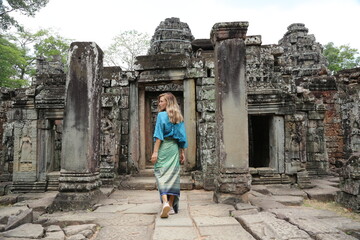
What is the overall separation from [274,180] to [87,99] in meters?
4.88

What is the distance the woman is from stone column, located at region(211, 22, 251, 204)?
0.96m

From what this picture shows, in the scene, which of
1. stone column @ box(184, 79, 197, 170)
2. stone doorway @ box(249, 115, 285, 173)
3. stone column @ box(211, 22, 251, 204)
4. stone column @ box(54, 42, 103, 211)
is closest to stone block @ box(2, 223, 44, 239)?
stone column @ box(54, 42, 103, 211)

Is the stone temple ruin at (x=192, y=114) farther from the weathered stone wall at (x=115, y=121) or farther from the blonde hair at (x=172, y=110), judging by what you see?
the blonde hair at (x=172, y=110)

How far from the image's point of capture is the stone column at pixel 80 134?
442cm

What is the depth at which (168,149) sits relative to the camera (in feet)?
12.7

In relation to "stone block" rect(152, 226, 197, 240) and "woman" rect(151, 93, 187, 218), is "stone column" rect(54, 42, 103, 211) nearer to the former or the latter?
"woman" rect(151, 93, 187, 218)

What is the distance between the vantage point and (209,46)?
7688 millimetres

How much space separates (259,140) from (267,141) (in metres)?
0.62

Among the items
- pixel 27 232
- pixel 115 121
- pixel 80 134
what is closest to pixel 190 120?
pixel 115 121

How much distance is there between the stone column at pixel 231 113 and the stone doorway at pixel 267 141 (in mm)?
2745

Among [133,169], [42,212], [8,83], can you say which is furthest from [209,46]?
[8,83]

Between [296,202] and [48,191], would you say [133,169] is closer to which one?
[48,191]

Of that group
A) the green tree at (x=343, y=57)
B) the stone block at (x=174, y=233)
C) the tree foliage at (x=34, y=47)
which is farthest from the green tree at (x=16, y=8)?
the green tree at (x=343, y=57)

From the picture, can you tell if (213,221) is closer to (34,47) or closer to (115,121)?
(115,121)
